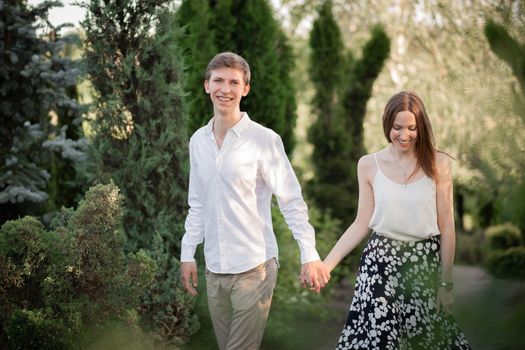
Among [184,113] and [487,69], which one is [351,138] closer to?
[184,113]

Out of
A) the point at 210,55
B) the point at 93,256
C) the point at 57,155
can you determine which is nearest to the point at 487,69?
the point at 93,256

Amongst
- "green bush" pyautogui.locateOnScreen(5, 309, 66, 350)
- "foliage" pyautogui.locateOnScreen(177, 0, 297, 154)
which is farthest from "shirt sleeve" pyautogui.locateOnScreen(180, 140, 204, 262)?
"foliage" pyautogui.locateOnScreen(177, 0, 297, 154)

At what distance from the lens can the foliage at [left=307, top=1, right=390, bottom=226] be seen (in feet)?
34.0

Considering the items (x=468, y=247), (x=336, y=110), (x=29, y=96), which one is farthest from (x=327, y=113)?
(x=29, y=96)

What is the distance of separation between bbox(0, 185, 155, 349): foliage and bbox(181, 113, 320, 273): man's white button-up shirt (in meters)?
0.74

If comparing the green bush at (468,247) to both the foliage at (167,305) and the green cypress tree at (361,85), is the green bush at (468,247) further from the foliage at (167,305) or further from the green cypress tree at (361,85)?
the foliage at (167,305)

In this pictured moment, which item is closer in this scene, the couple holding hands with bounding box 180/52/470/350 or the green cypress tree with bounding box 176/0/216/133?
the couple holding hands with bounding box 180/52/470/350

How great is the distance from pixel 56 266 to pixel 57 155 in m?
3.53

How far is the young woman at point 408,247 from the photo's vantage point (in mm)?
3494

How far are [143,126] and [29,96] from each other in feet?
6.51

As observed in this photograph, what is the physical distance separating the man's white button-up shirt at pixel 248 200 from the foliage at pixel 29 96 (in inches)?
113

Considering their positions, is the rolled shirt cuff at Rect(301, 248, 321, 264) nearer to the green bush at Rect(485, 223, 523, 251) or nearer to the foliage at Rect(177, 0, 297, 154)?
the green bush at Rect(485, 223, 523, 251)

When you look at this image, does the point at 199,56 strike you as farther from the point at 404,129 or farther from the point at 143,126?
the point at 404,129

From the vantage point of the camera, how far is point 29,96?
6.62m
